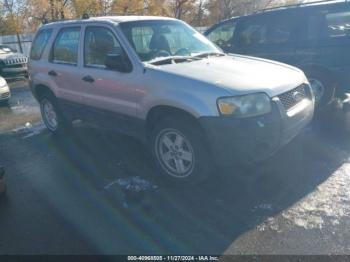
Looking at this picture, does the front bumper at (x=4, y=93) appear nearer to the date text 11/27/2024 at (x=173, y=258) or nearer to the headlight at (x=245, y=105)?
the headlight at (x=245, y=105)

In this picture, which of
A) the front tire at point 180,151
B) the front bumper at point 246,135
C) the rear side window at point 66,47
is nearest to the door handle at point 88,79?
the rear side window at point 66,47

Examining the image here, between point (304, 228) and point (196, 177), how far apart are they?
1.27 meters

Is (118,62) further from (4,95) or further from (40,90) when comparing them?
(4,95)

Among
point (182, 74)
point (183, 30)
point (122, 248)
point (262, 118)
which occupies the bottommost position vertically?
point (122, 248)

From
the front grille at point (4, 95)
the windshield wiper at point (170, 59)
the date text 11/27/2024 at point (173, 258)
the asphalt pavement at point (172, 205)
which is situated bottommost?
the date text 11/27/2024 at point (173, 258)

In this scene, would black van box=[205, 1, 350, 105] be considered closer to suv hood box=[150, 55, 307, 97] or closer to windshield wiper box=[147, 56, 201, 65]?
suv hood box=[150, 55, 307, 97]

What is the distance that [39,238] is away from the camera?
127 inches

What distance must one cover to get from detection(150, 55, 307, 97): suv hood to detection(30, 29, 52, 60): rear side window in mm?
2931

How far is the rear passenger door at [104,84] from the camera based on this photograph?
4.25 metres

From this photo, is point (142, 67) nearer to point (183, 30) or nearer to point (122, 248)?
point (183, 30)

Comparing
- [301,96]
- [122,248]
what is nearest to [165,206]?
[122,248]

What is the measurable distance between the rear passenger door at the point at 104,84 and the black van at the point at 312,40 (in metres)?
3.33

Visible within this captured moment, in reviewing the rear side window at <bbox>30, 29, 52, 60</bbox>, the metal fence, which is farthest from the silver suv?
the metal fence

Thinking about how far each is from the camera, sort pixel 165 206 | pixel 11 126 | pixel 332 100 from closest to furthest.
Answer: pixel 165 206
pixel 332 100
pixel 11 126
